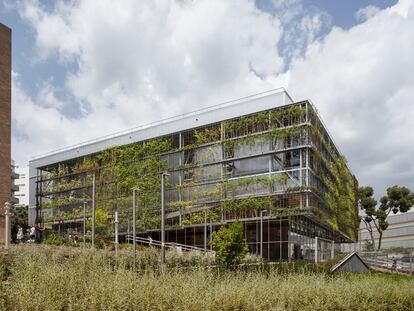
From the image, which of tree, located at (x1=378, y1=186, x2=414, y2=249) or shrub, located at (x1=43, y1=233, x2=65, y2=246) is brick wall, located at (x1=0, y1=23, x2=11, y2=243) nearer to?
shrub, located at (x1=43, y1=233, x2=65, y2=246)

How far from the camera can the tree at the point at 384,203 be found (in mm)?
68250

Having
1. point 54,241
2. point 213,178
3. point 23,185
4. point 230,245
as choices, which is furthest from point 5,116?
point 23,185

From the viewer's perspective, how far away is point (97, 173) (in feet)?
192

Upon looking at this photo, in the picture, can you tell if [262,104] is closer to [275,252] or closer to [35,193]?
[275,252]

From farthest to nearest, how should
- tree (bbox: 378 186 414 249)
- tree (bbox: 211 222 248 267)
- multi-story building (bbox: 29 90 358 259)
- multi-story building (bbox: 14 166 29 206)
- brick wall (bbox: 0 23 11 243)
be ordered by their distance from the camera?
multi-story building (bbox: 14 166 29 206), tree (bbox: 378 186 414 249), multi-story building (bbox: 29 90 358 259), brick wall (bbox: 0 23 11 243), tree (bbox: 211 222 248 267)

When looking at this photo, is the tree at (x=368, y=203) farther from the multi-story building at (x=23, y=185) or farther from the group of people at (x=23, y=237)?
the multi-story building at (x=23, y=185)

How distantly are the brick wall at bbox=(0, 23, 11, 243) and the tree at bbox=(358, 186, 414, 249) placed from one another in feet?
178

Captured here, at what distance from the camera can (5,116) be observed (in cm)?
2845

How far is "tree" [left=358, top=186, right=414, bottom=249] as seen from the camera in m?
68.2

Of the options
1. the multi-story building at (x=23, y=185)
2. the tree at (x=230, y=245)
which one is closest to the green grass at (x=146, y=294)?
the tree at (x=230, y=245)

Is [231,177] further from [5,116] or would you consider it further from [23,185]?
[23,185]

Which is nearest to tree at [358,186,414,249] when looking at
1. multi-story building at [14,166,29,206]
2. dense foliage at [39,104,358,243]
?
dense foliage at [39,104,358,243]

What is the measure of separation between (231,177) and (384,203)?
3324 centimetres

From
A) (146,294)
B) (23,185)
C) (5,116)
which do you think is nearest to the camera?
(146,294)
